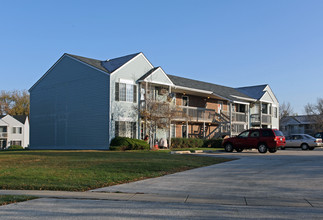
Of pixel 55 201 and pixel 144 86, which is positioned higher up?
pixel 144 86

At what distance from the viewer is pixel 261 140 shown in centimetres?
2620

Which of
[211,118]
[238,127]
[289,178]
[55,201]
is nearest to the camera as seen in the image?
[55,201]

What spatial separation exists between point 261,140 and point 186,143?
8836mm

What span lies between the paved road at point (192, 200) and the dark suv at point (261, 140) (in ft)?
43.0

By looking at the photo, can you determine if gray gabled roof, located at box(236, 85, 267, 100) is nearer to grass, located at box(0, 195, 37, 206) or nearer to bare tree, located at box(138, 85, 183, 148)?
bare tree, located at box(138, 85, 183, 148)

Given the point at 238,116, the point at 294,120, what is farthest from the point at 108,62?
the point at 294,120

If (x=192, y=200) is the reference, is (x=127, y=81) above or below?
above

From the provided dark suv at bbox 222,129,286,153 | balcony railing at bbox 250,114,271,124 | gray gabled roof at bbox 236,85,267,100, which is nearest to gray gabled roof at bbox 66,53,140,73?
dark suv at bbox 222,129,286,153

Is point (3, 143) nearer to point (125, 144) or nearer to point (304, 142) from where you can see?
point (125, 144)

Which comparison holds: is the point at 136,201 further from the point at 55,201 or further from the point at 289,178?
the point at 289,178

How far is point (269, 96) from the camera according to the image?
49.8 m

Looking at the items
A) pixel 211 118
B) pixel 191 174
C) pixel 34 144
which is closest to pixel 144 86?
pixel 211 118

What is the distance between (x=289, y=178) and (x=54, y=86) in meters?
25.7

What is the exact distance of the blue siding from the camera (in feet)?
95.0
